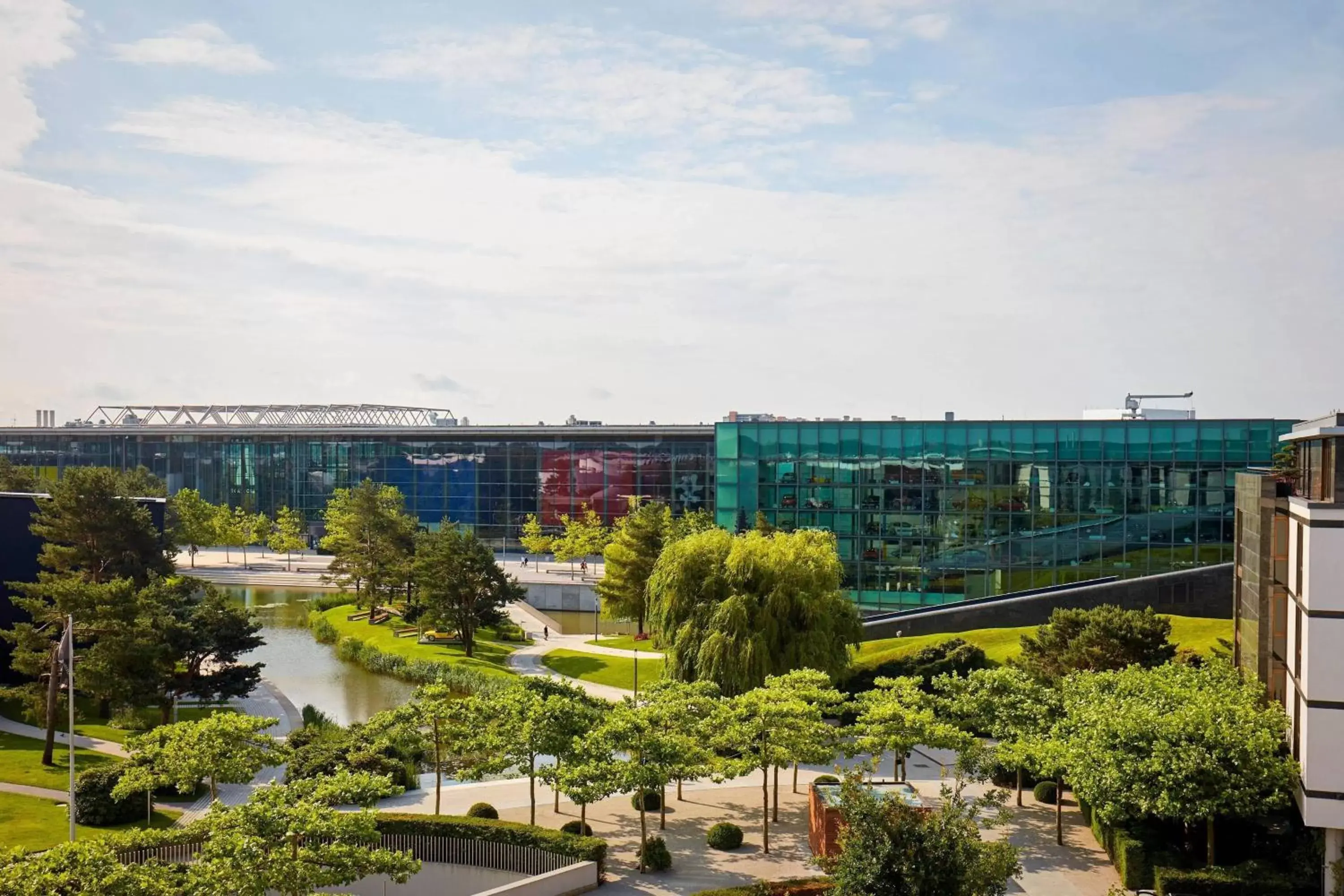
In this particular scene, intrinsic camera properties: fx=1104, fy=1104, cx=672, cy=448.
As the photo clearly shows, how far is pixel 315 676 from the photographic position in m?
47.4

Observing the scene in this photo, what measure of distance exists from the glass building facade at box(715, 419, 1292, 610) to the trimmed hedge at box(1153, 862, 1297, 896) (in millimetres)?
30634

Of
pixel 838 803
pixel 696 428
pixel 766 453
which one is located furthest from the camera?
pixel 696 428

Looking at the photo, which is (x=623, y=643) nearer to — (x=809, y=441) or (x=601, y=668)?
(x=601, y=668)

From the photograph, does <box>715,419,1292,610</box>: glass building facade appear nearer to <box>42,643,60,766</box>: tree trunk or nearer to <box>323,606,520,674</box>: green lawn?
<box>323,606,520,674</box>: green lawn

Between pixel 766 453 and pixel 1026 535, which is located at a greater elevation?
pixel 766 453

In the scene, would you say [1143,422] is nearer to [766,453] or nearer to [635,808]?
[766,453]

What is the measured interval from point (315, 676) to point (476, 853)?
2523 centimetres

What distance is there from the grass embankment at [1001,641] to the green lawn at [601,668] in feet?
27.2

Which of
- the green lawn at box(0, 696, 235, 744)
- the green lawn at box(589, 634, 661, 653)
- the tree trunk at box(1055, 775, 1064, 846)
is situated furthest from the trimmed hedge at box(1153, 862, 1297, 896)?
the green lawn at box(589, 634, 661, 653)

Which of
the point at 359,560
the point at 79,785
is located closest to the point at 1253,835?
the point at 79,785

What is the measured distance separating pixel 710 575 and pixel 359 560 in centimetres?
3104

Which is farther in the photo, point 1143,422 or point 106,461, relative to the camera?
point 106,461

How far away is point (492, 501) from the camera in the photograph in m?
86.3

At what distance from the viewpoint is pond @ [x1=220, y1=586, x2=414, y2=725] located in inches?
1660
